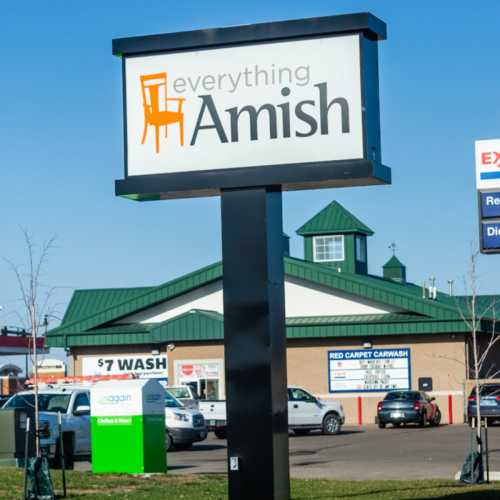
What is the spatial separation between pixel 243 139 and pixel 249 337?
7.88 ft

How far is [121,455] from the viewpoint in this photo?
2484 centimetres

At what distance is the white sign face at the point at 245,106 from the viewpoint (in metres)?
15.8

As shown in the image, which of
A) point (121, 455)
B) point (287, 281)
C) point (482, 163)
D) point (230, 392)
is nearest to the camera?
point (230, 392)

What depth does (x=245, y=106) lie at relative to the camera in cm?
1606

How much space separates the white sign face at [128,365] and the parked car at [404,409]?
10.8 m

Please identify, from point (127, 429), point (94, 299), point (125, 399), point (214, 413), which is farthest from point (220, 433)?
point (94, 299)

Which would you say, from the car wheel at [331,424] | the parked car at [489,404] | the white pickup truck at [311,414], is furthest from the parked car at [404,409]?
the car wheel at [331,424]

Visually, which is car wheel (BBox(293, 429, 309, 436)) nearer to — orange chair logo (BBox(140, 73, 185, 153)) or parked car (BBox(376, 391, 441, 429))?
parked car (BBox(376, 391, 441, 429))

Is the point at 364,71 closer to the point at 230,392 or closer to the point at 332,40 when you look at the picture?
the point at 332,40

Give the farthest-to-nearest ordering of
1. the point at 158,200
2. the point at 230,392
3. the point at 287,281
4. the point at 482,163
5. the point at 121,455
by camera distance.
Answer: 1. the point at 287,281
2. the point at 482,163
3. the point at 121,455
4. the point at 158,200
5. the point at 230,392

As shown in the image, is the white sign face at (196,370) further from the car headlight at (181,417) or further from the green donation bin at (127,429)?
the green donation bin at (127,429)

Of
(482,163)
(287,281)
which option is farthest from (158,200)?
(287,281)

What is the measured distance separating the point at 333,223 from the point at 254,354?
49.9 meters

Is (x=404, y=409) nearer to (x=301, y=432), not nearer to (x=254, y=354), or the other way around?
(x=301, y=432)
